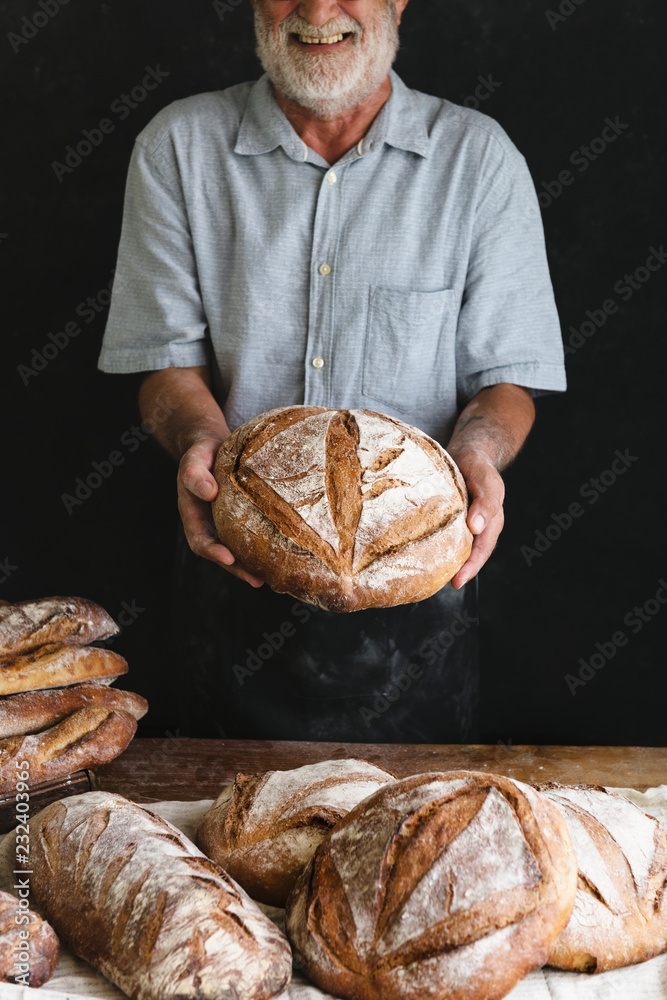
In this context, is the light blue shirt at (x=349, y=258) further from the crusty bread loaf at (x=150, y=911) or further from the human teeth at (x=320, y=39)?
the crusty bread loaf at (x=150, y=911)

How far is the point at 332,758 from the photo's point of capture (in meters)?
1.91

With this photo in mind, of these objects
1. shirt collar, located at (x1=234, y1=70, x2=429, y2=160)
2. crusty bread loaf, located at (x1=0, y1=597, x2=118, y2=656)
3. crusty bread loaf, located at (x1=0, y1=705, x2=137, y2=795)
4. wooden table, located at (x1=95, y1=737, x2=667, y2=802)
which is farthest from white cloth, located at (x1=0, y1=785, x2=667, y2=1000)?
shirt collar, located at (x1=234, y1=70, x2=429, y2=160)

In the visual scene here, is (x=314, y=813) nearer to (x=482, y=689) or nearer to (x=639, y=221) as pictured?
(x=482, y=689)

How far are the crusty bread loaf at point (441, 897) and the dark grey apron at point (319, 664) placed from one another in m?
0.99

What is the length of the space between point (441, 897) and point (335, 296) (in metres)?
1.56

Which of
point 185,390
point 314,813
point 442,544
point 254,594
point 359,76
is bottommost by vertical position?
point 254,594

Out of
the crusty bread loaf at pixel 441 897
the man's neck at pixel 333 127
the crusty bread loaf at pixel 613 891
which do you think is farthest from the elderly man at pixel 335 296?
the crusty bread loaf at pixel 441 897

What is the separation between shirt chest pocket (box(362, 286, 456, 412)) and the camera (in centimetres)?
228

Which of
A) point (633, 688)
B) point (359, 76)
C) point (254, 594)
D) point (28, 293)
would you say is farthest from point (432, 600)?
point (28, 293)

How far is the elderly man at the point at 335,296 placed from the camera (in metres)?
2.25

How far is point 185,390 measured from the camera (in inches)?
91.4

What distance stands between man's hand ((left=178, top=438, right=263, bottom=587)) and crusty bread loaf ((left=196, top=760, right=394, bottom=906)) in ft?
1.31

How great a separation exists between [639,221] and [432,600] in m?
1.70

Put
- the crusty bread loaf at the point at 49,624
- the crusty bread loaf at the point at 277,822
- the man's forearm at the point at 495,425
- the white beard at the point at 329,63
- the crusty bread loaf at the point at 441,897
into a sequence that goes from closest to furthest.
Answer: the crusty bread loaf at the point at 441,897, the crusty bread loaf at the point at 277,822, the crusty bread loaf at the point at 49,624, the man's forearm at the point at 495,425, the white beard at the point at 329,63
